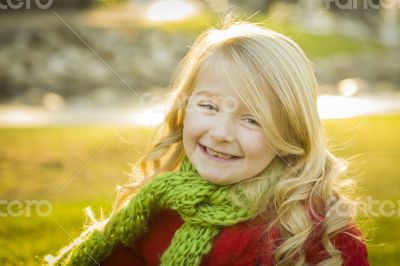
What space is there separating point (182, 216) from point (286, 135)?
18.6 inches

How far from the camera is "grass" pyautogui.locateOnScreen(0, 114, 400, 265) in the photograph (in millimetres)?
3391

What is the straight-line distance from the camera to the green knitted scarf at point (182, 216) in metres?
2.34

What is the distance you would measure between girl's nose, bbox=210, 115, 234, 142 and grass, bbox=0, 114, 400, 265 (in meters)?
0.67

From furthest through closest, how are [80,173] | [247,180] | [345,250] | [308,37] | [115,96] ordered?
1. [308,37]
2. [115,96]
3. [80,173]
4. [247,180]
5. [345,250]

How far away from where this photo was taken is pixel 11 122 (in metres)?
7.26

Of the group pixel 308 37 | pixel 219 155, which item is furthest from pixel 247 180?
pixel 308 37

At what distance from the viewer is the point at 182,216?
8.00 feet

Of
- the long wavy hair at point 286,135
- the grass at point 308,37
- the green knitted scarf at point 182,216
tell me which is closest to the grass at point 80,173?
the long wavy hair at point 286,135

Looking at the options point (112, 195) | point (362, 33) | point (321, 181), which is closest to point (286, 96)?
point (321, 181)

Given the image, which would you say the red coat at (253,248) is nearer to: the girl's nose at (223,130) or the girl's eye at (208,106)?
the girl's nose at (223,130)

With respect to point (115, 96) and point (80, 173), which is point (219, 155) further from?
point (115, 96)

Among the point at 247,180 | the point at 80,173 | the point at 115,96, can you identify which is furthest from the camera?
the point at 115,96

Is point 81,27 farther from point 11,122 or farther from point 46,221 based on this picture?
point 46,221

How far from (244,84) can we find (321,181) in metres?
0.47
